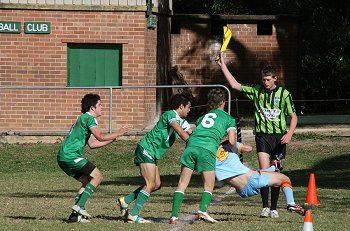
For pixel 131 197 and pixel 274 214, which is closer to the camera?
pixel 131 197

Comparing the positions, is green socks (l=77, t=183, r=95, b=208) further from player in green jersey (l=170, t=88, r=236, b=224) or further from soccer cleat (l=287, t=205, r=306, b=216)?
soccer cleat (l=287, t=205, r=306, b=216)

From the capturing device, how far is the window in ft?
95.6

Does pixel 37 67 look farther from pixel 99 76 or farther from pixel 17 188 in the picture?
pixel 17 188

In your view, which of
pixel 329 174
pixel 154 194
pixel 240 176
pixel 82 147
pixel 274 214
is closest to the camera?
pixel 240 176

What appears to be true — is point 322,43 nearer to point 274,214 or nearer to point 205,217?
point 274,214

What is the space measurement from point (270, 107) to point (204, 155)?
163 cm

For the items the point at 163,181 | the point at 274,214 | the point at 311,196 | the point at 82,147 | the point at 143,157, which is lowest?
the point at 163,181

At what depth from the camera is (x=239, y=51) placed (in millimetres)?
34906

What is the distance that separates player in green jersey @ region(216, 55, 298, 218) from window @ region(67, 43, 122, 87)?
14801 mm

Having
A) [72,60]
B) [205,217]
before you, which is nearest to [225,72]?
[205,217]

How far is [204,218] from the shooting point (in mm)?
13164

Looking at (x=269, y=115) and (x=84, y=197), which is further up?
(x=269, y=115)

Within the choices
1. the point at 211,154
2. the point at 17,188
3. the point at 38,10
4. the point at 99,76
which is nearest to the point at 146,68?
the point at 99,76

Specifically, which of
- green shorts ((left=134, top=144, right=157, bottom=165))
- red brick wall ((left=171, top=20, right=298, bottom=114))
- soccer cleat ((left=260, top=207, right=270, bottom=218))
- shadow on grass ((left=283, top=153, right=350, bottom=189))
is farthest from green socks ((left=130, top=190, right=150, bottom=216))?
red brick wall ((left=171, top=20, right=298, bottom=114))
